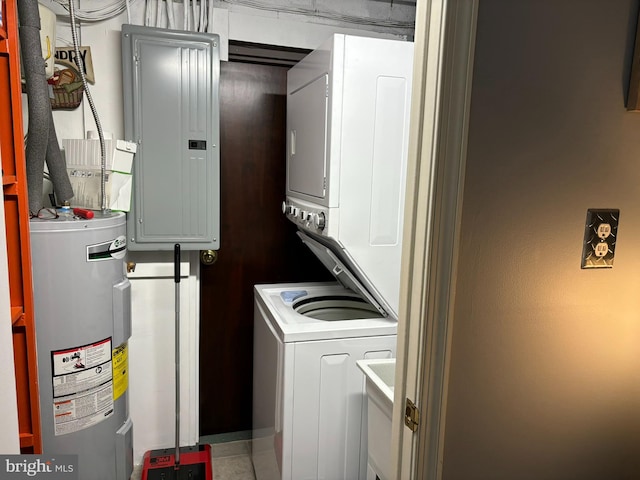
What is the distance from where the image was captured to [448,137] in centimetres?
91

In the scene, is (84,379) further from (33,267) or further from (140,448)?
(140,448)

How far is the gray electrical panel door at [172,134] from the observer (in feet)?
6.77

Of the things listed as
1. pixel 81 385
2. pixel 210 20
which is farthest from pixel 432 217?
pixel 210 20

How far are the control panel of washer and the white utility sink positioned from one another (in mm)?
552

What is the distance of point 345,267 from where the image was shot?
2014mm

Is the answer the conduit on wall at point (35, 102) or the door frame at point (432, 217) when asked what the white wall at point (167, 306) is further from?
the door frame at point (432, 217)

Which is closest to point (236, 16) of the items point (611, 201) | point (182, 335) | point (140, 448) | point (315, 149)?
point (315, 149)

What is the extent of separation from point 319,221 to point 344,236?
0.37 ft

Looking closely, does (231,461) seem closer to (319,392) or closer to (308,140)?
(319,392)

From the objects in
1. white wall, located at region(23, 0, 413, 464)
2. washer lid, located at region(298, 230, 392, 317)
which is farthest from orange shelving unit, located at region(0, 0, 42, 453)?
washer lid, located at region(298, 230, 392, 317)

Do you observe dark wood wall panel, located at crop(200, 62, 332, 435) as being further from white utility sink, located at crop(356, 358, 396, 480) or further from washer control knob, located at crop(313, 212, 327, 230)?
white utility sink, located at crop(356, 358, 396, 480)

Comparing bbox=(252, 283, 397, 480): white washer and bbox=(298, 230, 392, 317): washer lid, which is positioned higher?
bbox=(298, 230, 392, 317): washer lid

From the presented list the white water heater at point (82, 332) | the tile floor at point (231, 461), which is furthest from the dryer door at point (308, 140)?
the tile floor at point (231, 461)

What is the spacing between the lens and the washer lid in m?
1.90
